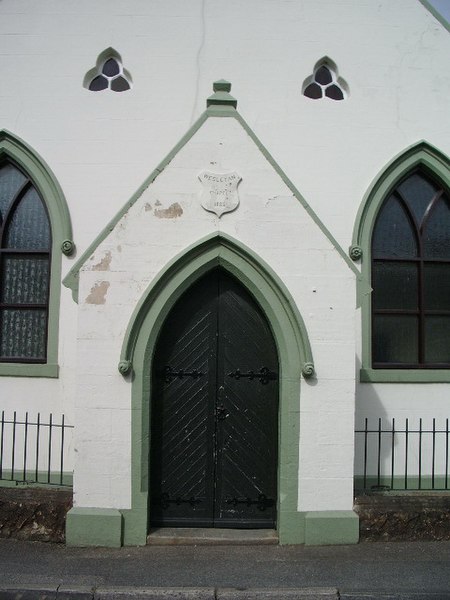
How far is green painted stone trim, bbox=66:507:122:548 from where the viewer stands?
624cm

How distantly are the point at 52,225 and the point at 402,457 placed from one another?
5202 millimetres

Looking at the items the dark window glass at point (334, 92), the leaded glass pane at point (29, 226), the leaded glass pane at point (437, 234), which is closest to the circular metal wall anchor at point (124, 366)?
the leaded glass pane at point (29, 226)

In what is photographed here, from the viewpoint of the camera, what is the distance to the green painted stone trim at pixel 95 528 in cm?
624

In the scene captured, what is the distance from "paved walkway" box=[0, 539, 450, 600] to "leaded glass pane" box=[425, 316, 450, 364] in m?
2.58

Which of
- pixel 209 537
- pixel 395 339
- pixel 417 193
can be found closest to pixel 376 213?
pixel 417 193

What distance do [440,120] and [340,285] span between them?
3277mm

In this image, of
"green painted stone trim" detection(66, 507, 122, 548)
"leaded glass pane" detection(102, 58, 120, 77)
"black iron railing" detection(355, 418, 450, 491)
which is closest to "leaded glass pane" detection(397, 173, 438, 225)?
"black iron railing" detection(355, 418, 450, 491)

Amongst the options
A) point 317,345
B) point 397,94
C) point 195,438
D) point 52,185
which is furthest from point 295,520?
point 397,94

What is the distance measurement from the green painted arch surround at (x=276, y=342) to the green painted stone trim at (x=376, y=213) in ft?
6.02

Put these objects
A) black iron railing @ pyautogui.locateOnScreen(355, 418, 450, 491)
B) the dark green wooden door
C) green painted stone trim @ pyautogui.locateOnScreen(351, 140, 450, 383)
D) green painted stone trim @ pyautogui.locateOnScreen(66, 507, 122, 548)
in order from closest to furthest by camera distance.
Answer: green painted stone trim @ pyautogui.locateOnScreen(66, 507, 122, 548) < the dark green wooden door < black iron railing @ pyautogui.locateOnScreen(355, 418, 450, 491) < green painted stone trim @ pyautogui.locateOnScreen(351, 140, 450, 383)

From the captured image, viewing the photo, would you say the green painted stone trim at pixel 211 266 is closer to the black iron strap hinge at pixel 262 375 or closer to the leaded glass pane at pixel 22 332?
the black iron strap hinge at pixel 262 375

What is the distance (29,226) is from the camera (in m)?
8.30

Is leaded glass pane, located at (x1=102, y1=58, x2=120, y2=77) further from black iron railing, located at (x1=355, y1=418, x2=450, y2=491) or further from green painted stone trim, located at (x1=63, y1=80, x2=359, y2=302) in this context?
black iron railing, located at (x1=355, y1=418, x2=450, y2=491)

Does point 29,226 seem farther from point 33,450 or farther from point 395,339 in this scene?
point 395,339
